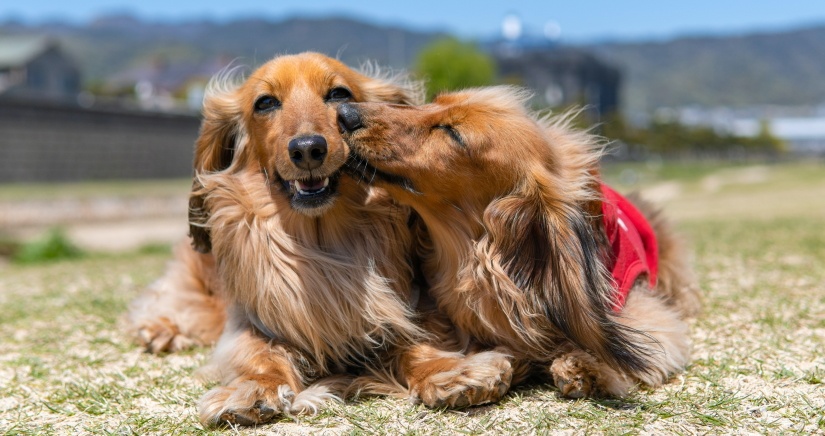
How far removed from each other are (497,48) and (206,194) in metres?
98.3

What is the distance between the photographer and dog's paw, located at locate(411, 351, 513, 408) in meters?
2.63

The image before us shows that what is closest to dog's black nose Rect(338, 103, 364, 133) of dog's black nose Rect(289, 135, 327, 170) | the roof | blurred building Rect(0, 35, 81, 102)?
dog's black nose Rect(289, 135, 327, 170)

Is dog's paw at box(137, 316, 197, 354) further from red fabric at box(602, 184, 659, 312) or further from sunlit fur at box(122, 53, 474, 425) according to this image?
red fabric at box(602, 184, 659, 312)

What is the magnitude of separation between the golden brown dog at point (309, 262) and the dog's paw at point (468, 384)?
1cm

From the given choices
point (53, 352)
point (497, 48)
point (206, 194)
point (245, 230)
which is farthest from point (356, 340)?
point (497, 48)

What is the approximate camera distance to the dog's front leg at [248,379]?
2.58 m

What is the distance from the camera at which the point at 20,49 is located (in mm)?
77125

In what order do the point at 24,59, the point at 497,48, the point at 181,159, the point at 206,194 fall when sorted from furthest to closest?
the point at 497,48, the point at 24,59, the point at 181,159, the point at 206,194

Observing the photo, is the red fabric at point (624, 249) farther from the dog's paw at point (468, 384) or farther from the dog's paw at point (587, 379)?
the dog's paw at point (468, 384)

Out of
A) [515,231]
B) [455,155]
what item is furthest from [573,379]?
[455,155]

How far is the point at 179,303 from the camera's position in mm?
4125

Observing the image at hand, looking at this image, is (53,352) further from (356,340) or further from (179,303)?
(356,340)

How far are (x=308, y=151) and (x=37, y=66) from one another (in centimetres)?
8682

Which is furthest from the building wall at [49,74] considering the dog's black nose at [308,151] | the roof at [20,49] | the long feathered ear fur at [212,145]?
the dog's black nose at [308,151]
